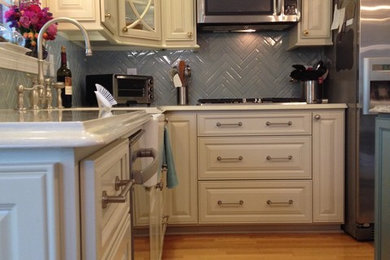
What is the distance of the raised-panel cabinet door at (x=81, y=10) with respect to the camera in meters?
2.16

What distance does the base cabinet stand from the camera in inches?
59.1

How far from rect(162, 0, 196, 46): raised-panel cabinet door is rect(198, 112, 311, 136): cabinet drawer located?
0.65m

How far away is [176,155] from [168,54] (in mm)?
911

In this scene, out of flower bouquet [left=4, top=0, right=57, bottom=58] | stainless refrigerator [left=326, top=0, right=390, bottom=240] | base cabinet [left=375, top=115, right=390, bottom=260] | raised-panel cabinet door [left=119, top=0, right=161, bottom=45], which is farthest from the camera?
raised-panel cabinet door [left=119, top=0, right=161, bottom=45]

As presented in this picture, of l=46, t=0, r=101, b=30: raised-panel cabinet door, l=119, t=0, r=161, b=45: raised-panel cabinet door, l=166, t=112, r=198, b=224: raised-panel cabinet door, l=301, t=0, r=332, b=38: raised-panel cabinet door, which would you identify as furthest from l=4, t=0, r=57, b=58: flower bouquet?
l=301, t=0, r=332, b=38: raised-panel cabinet door

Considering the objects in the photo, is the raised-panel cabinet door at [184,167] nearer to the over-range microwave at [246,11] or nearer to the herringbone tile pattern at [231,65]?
the herringbone tile pattern at [231,65]

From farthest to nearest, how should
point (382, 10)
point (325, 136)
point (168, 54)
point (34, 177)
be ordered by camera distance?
point (168, 54)
point (325, 136)
point (382, 10)
point (34, 177)

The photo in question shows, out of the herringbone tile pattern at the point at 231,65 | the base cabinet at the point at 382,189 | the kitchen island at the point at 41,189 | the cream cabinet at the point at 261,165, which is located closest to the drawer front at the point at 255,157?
the cream cabinet at the point at 261,165

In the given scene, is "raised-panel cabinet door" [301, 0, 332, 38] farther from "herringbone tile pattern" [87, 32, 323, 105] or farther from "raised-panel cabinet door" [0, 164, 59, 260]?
"raised-panel cabinet door" [0, 164, 59, 260]

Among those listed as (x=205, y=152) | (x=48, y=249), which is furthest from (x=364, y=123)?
(x=48, y=249)

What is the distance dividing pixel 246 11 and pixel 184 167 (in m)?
1.17

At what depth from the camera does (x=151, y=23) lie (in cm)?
285

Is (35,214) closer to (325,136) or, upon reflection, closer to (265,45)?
(325,136)

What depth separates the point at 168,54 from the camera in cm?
315
